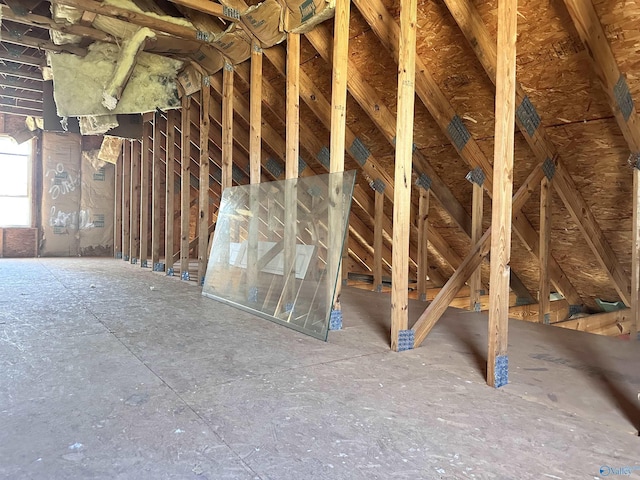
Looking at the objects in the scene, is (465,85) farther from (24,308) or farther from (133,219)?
(133,219)

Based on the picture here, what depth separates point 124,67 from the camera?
441 cm

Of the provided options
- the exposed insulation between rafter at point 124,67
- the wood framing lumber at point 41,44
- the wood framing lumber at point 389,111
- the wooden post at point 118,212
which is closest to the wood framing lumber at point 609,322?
the wood framing lumber at point 389,111

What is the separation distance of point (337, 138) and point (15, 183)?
29.3ft

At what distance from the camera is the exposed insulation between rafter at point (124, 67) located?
13.7 feet

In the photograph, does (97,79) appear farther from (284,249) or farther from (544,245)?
(544,245)

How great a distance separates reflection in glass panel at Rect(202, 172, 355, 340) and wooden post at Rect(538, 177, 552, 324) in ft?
5.74

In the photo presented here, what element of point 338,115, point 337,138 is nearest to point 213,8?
point 338,115

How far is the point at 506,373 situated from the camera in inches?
81.1

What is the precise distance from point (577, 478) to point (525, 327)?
2232mm

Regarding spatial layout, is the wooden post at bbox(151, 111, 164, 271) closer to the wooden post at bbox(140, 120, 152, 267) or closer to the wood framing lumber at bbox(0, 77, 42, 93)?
the wooden post at bbox(140, 120, 152, 267)

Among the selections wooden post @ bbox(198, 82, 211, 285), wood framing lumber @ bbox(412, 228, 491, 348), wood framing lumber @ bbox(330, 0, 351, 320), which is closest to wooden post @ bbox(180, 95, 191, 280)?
wooden post @ bbox(198, 82, 211, 285)

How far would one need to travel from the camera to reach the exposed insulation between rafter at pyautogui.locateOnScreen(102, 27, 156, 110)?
13.7ft

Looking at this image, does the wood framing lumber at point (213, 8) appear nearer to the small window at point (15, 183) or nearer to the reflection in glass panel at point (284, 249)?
the reflection in glass panel at point (284, 249)

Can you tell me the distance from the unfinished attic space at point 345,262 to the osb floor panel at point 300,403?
1 cm
